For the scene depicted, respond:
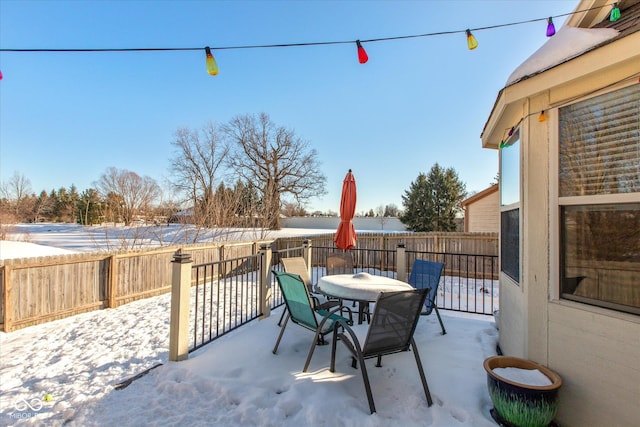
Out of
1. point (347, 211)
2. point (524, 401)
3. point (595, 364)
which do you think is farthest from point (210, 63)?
point (595, 364)

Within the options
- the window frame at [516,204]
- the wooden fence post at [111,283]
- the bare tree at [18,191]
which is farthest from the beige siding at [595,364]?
the bare tree at [18,191]

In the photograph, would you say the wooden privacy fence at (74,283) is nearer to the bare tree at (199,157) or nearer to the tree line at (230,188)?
the tree line at (230,188)

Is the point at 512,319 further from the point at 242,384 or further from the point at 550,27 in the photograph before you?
the point at 550,27

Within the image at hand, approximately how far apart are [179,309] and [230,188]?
482 inches

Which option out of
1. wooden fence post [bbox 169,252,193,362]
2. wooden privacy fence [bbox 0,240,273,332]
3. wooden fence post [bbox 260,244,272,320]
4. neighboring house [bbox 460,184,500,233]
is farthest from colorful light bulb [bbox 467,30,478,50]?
neighboring house [bbox 460,184,500,233]

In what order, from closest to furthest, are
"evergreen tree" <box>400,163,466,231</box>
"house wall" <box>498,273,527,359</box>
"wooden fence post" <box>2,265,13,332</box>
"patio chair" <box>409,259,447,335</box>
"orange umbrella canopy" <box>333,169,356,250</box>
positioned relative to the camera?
"house wall" <box>498,273,527,359</box> → "patio chair" <box>409,259,447,335</box> → "wooden fence post" <box>2,265,13,332</box> → "orange umbrella canopy" <box>333,169,356,250</box> → "evergreen tree" <box>400,163,466,231</box>

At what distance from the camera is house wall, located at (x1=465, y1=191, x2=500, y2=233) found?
12.2 metres

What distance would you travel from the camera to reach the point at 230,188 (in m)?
14.5

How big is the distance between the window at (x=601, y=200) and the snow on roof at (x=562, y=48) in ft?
1.10

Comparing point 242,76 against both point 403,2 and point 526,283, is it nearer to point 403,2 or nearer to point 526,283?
point 403,2

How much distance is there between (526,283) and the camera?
2344 mm

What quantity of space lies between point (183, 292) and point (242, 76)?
24.3ft

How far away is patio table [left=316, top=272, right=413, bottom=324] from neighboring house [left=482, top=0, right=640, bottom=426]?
1.29 meters

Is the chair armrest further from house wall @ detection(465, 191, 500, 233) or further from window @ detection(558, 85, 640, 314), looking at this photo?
house wall @ detection(465, 191, 500, 233)
